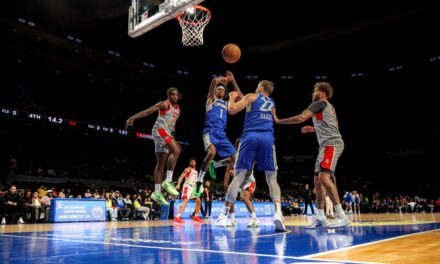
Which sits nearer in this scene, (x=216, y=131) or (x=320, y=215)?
(x=320, y=215)

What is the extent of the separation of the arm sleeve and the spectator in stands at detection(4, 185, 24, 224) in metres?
9.85

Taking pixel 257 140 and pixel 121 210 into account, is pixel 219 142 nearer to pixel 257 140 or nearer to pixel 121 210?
pixel 257 140

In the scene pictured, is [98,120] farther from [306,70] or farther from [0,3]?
[306,70]

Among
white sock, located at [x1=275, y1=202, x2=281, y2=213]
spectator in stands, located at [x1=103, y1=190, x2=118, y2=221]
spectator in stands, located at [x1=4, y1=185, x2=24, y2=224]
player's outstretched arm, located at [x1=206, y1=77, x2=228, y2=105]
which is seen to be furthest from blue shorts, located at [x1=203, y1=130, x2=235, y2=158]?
spectator in stands, located at [x1=4, y1=185, x2=24, y2=224]

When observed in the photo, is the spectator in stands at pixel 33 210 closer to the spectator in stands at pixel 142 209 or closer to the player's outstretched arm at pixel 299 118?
the spectator in stands at pixel 142 209

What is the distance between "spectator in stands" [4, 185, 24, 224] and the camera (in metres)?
11.3

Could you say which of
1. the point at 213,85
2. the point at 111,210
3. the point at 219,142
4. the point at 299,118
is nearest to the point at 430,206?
the point at 111,210

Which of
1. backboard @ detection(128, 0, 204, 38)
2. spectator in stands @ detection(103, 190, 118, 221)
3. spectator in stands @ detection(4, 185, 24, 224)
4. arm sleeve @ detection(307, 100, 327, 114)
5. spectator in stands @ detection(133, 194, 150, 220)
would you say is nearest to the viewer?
arm sleeve @ detection(307, 100, 327, 114)

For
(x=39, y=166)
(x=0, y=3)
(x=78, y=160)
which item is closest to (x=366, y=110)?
(x=78, y=160)

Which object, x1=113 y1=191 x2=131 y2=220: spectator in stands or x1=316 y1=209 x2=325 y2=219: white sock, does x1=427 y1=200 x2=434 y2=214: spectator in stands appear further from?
x1=316 y1=209 x2=325 y2=219: white sock

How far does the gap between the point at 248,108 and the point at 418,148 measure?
98.6 ft

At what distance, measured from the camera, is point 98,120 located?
83.7 feet

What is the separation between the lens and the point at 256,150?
5.59 m

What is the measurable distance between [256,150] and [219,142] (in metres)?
1.71
